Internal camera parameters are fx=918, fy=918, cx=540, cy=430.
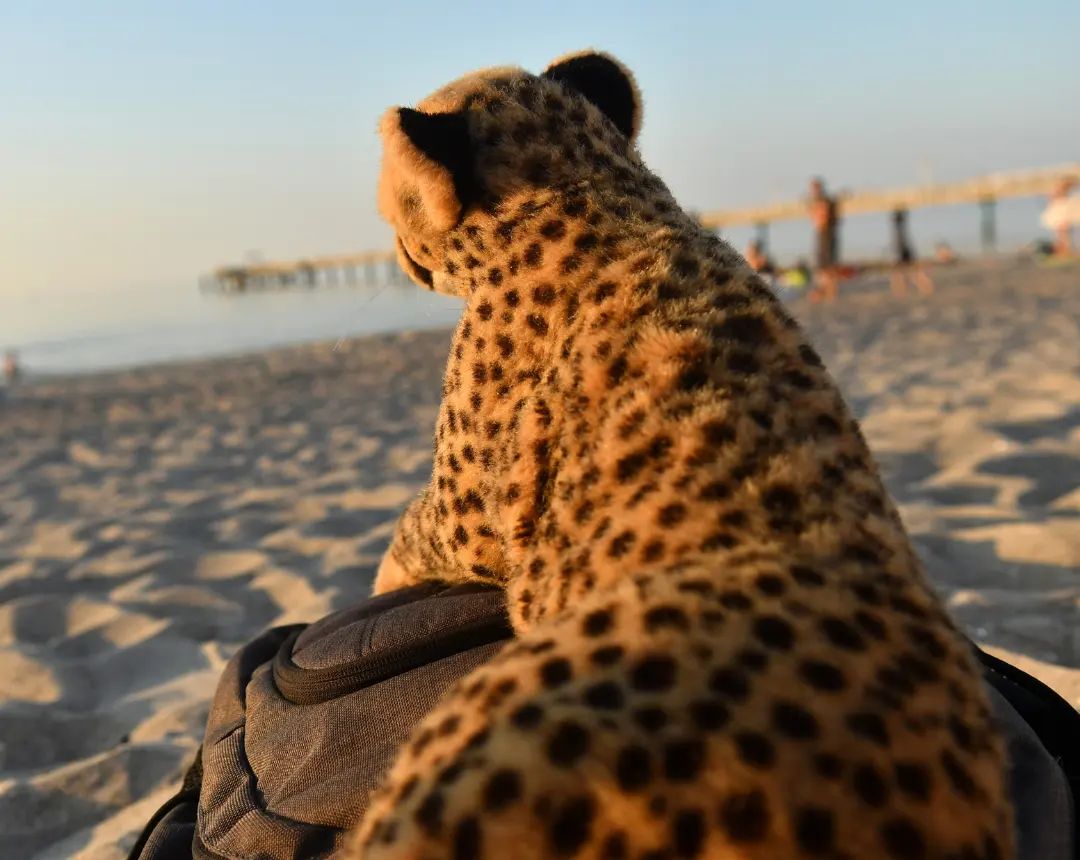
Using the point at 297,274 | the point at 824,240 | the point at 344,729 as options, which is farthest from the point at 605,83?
the point at 297,274

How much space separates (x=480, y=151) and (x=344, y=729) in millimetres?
975

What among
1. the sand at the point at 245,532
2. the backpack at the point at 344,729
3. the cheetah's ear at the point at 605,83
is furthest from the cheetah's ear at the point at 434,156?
the sand at the point at 245,532

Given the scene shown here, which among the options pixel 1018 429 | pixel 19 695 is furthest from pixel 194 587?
pixel 1018 429

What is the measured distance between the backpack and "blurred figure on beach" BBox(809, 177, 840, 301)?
14802 millimetres

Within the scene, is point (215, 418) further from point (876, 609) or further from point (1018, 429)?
point (876, 609)

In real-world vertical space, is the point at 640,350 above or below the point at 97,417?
above

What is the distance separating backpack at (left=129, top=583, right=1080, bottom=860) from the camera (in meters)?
1.40

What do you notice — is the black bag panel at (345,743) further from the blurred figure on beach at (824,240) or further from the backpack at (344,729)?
the blurred figure on beach at (824,240)

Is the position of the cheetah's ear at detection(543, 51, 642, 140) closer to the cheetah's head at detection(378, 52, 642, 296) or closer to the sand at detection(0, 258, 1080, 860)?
the cheetah's head at detection(378, 52, 642, 296)

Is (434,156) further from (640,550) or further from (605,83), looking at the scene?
(640,550)

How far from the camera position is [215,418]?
27.2 feet

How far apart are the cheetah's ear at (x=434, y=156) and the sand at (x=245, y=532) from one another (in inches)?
65.8

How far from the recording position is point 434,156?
4.70ft

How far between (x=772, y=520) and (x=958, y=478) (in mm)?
3295
